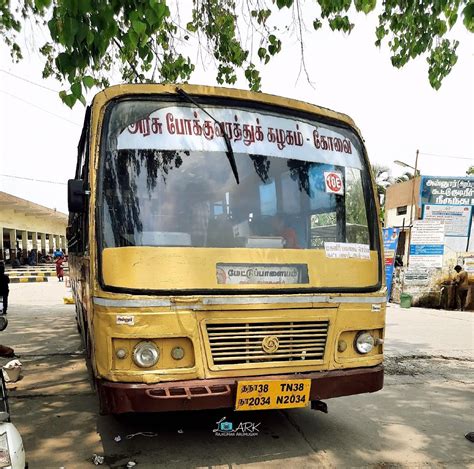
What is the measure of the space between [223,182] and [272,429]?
2151mm

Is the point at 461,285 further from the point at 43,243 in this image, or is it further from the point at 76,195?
the point at 43,243

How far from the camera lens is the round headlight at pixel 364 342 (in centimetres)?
340

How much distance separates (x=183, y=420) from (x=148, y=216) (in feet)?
6.59

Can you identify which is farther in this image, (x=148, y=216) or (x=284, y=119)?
(x=284, y=119)

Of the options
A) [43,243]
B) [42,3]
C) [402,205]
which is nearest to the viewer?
[42,3]

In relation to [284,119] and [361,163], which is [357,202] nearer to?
[361,163]

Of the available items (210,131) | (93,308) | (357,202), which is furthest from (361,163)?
(93,308)

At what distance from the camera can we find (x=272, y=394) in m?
3.03

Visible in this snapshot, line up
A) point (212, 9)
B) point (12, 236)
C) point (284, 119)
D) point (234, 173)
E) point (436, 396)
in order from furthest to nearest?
point (12, 236)
point (212, 9)
point (436, 396)
point (284, 119)
point (234, 173)

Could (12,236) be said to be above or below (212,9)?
below

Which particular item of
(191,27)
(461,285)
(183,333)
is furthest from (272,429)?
(461,285)

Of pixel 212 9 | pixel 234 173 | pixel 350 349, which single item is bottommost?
pixel 350 349

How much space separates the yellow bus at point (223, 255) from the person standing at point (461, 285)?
10.1 meters

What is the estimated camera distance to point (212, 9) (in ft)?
21.5
